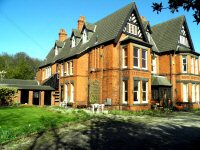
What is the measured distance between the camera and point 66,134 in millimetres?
11305

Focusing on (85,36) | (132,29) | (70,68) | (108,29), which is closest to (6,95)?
(70,68)

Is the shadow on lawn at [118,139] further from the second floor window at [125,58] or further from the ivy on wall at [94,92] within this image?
the ivy on wall at [94,92]

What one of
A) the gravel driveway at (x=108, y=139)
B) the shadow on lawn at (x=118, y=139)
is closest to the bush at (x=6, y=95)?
the gravel driveway at (x=108, y=139)

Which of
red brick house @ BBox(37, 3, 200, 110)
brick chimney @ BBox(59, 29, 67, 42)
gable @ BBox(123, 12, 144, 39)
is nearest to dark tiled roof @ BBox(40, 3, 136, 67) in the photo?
red brick house @ BBox(37, 3, 200, 110)

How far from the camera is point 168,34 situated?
32406 millimetres

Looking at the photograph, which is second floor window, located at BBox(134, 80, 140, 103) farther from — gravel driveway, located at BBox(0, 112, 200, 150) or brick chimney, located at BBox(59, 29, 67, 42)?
brick chimney, located at BBox(59, 29, 67, 42)

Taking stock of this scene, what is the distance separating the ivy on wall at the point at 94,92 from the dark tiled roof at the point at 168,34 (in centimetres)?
1083

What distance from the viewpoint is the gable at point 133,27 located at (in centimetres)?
2591

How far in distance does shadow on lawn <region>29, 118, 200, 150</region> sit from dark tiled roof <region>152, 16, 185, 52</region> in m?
20.2

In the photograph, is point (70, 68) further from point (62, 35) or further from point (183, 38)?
point (183, 38)

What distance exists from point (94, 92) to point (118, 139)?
54.4 feet

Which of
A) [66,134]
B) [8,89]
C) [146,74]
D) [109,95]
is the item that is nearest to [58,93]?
[8,89]

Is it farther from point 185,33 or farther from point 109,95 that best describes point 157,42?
point 109,95

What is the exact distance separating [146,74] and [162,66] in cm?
699
